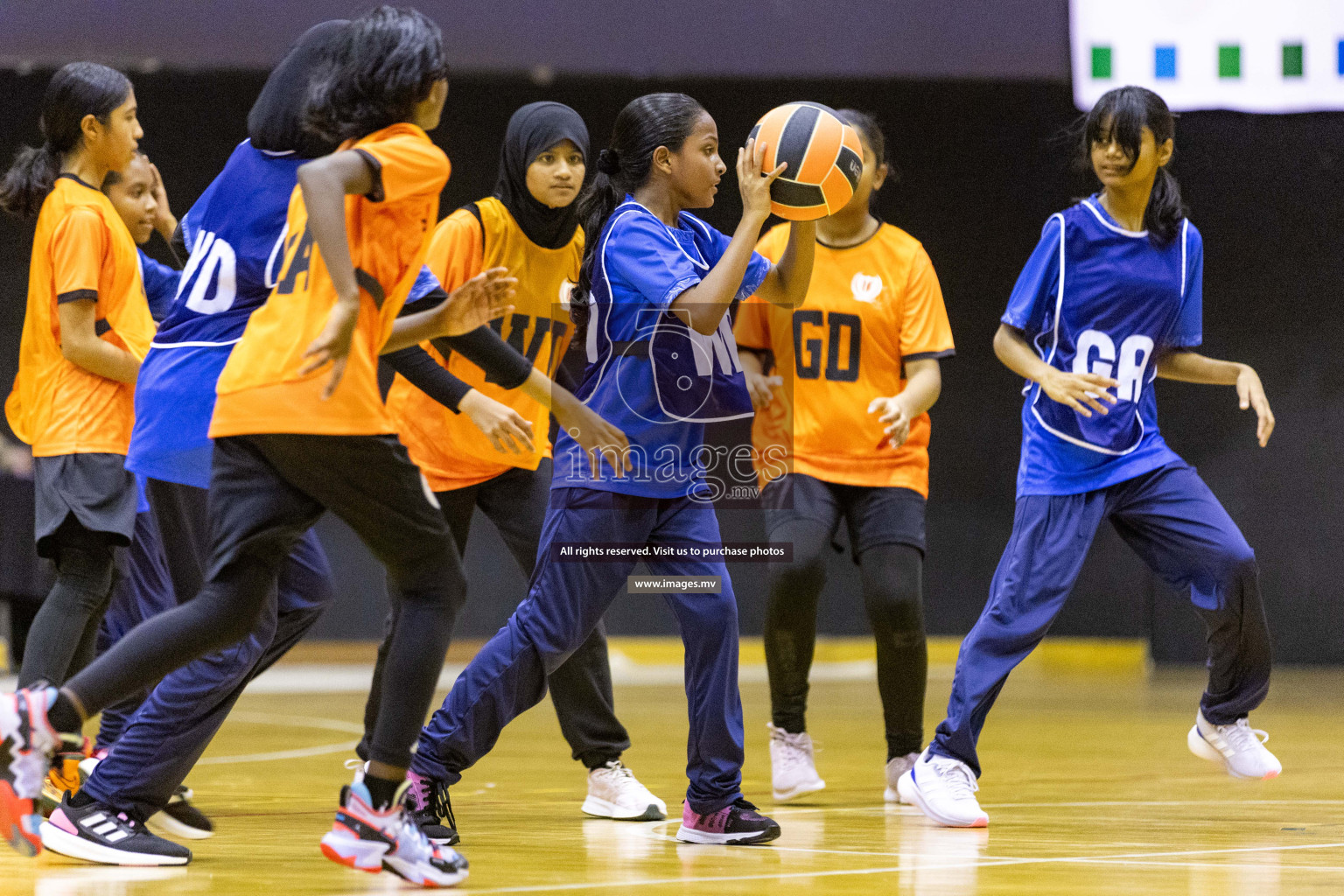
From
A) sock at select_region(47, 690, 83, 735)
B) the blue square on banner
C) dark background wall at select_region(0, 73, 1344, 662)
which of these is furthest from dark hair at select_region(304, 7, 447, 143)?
the blue square on banner

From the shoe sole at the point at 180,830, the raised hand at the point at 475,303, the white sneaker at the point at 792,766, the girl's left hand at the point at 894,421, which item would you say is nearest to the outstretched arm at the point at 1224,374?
the girl's left hand at the point at 894,421

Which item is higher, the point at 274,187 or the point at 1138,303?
the point at 274,187

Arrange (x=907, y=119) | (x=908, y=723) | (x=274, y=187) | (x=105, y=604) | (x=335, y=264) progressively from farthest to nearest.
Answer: (x=907, y=119) → (x=908, y=723) → (x=105, y=604) → (x=274, y=187) → (x=335, y=264)

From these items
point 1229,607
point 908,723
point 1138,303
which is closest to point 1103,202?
point 1138,303

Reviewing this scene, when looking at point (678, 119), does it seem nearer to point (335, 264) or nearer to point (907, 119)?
point (335, 264)

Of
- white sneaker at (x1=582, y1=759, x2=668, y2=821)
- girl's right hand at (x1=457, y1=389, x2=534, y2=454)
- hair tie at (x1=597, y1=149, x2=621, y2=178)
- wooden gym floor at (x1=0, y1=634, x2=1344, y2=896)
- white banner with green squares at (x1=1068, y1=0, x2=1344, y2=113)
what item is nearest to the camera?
wooden gym floor at (x1=0, y1=634, x2=1344, y2=896)

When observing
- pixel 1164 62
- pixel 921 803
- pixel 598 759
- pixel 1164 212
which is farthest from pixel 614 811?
pixel 1164 62

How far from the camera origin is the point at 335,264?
2.42 metres

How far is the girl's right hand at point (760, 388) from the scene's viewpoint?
13.6ft

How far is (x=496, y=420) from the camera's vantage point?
9.73 ft

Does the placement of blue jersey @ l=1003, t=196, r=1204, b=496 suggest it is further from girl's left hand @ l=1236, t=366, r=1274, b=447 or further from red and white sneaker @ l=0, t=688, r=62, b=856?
red and white sneaker @ l=0, t=688, r=62, b=856

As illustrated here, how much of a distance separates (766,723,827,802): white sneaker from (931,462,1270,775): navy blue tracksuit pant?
1.91 ft

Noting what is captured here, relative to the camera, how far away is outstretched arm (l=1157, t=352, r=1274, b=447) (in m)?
3.64

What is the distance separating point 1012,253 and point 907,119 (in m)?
1.15
